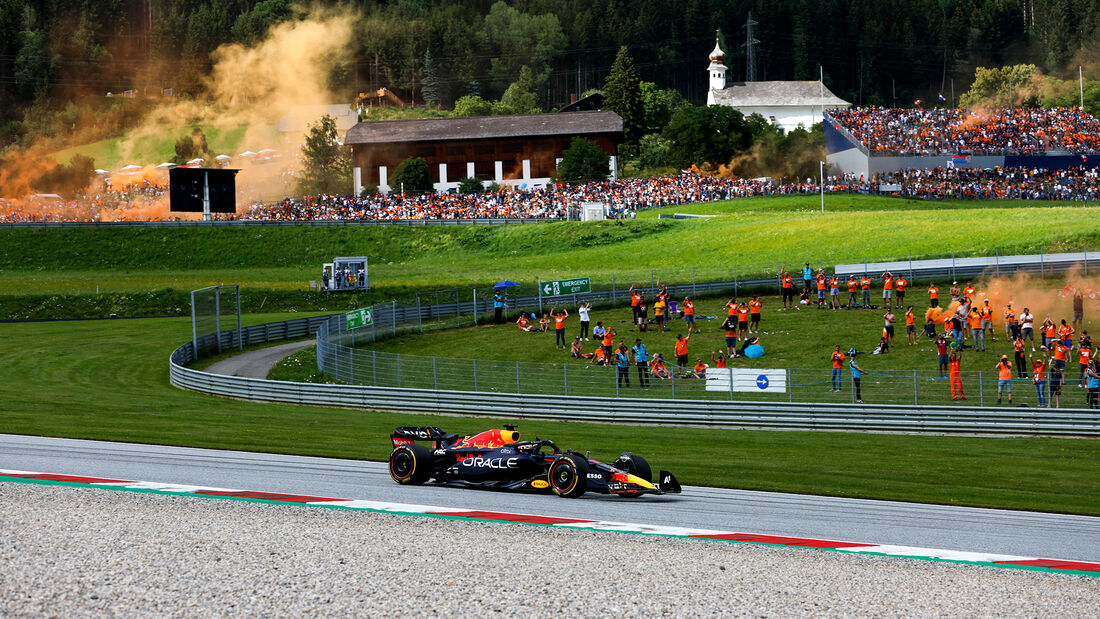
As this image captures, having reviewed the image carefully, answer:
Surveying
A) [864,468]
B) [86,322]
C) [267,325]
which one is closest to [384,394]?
[864,468]

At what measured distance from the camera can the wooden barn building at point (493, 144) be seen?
344 feet

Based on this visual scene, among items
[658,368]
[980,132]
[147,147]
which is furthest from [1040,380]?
[147,147]

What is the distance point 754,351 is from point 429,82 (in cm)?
13460

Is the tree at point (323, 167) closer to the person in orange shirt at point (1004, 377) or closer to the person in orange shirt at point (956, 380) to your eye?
the person in orange shirt at point (956, 380)

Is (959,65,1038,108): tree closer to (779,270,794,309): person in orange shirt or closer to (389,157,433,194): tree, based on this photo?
(389,157,433,194): tree

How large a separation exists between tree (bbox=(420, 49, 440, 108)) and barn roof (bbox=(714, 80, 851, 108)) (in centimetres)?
4112

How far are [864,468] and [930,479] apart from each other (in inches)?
51.7

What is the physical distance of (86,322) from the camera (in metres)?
53.5

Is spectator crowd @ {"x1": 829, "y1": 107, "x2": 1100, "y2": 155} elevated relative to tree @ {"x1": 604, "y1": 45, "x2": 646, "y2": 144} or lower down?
lower down

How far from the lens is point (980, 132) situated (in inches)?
3501

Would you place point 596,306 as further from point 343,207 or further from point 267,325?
point 343,207

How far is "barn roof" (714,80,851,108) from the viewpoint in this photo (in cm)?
14638

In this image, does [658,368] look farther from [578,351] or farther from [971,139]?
[971,139]

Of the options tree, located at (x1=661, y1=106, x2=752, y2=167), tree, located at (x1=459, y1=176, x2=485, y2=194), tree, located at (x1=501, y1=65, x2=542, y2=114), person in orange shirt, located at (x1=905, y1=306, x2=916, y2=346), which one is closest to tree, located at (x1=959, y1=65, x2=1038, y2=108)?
tree, located at (x1=661, y1=106, x2=752, y2=167)
